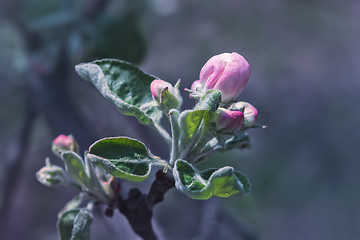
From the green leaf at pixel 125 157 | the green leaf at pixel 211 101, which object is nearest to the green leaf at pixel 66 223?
the green leaf at pixel 125 157

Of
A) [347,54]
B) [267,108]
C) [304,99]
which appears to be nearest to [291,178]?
[267,108]

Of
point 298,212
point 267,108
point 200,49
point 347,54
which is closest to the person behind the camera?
point 298,212

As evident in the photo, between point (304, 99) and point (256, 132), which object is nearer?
point (256, 132)

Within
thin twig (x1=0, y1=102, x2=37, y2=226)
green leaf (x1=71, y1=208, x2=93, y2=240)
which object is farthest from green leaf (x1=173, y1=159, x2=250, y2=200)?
thin twig (x1=0, y1=102, x2=37, y2=226)

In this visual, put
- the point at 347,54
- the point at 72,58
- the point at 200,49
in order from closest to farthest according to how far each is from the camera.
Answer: the point at 72,58 < the point at 200,49 < the point at 347,54

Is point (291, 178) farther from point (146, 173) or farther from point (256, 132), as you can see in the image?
point (146, 173)

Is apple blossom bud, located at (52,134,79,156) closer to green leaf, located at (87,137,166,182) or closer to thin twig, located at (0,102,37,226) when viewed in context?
green leaf, located at (87,137,166,182)
